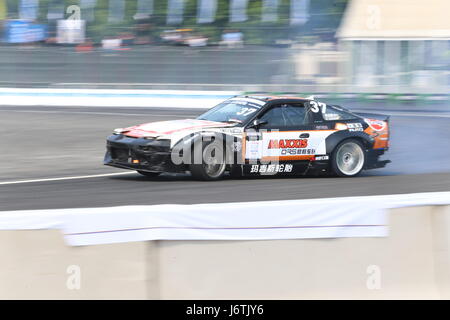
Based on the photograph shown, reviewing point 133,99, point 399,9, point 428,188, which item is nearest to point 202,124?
point 428,188

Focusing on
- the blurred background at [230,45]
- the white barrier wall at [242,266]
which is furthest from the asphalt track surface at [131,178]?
the blurred background at [230,45]

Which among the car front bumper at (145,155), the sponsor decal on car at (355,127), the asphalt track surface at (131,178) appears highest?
the sponsor decal on car at (355,127)

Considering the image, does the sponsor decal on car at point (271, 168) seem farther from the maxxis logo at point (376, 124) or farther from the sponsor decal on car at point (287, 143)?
the maxxis logo at point (376, 124)

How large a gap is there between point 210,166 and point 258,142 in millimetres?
741

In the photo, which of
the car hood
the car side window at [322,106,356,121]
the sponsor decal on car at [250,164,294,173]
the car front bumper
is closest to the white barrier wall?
the car front bumper

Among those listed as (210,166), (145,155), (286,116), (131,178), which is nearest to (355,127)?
(286,116)

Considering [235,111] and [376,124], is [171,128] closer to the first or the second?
[235,111]

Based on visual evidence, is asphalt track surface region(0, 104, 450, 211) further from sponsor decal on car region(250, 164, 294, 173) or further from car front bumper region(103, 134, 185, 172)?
car front bumper region(103, 134, 185, 172)

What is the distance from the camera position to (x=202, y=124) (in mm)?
9789

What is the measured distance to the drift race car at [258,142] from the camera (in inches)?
368

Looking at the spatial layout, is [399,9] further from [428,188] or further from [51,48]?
[428,188]

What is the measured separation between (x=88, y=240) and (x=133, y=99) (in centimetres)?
2130

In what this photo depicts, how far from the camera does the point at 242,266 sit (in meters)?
4.46

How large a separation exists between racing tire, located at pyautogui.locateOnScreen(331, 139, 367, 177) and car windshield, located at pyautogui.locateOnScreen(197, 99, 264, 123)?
136 centimetres
